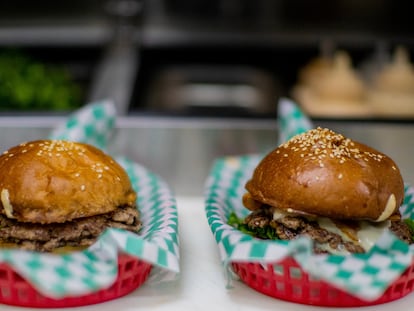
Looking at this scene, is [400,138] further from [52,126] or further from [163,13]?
[163,13]

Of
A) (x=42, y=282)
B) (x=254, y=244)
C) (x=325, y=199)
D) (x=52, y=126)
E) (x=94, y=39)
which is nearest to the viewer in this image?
(x=42, y=282)

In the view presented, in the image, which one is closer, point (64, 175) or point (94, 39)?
point (64, 175)

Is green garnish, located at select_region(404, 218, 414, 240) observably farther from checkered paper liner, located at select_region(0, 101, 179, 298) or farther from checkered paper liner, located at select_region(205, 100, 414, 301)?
checkered paper liner, located at select_region(0, 101, 179, 298)

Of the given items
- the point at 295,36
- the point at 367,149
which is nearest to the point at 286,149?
the point at 367,149

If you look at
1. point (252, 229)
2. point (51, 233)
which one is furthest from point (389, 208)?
point (51, 233)

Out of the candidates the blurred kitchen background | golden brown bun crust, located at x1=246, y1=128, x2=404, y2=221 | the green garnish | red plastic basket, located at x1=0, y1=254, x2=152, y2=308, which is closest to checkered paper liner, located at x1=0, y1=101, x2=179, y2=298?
red plastic basket, located at x1=0, y1=254, x2=152, y2=308

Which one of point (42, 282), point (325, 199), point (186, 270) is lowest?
point (186, 270)
